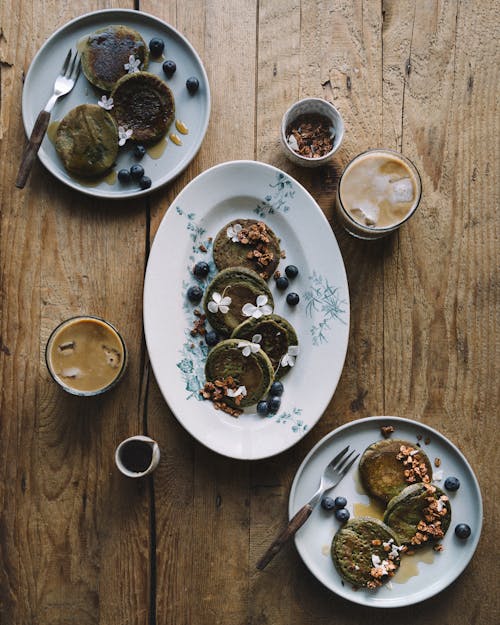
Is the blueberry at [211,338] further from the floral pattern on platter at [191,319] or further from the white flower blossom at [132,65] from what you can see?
the white flower blossom at [132,65]

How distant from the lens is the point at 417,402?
2.52m

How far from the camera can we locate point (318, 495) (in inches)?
92.9

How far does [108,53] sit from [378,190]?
109 centimetres

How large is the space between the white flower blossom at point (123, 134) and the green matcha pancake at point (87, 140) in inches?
0.6

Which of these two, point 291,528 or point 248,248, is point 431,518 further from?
point 248,248

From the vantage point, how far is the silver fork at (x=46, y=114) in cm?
239

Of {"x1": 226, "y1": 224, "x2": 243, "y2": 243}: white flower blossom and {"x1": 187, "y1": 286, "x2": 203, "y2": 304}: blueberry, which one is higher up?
{"x1": 226, "y1": 224, "x2": 243, "y2": 243}: white flower blossom

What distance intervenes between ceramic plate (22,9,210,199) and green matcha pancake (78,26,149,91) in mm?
48

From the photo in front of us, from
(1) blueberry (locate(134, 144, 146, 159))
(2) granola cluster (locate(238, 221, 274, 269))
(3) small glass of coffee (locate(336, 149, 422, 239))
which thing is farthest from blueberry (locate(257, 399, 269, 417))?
(1) blueberry (locate(134, 144, 146, 159))

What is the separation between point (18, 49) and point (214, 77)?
2.40 feet

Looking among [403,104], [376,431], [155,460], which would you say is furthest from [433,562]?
[403,104]

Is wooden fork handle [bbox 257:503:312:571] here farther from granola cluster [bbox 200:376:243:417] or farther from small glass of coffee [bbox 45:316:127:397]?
small glass of coffee [bbox 45:316:127:397]

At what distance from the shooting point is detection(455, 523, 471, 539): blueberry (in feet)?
7.83

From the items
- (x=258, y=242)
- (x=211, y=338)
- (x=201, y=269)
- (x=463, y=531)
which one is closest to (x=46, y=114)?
(x=201, y=269)
